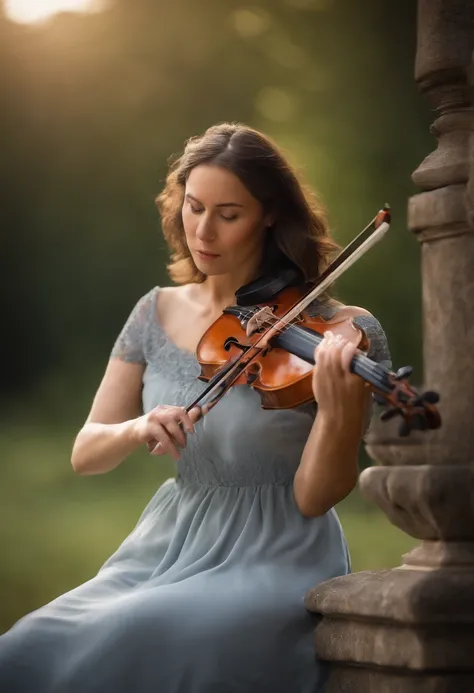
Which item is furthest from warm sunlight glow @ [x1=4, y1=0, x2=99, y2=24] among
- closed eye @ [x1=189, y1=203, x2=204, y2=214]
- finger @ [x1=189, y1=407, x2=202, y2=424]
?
finger @ [x1=189, y1=407, x2=202, y2=424]

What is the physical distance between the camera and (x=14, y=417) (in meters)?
4.54

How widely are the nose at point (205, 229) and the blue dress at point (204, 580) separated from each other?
216 millimetres

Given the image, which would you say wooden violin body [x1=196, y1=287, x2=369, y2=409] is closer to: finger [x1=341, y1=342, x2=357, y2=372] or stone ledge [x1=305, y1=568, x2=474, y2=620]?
finger [x1=341, y1=342, x2=357, y2=372]

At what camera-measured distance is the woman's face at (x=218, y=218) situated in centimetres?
188

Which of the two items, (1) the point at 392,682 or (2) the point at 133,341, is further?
(2) the point at 133,341

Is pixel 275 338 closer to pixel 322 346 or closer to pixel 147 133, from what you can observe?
pixel 322 346

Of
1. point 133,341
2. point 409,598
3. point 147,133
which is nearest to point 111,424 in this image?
point 133,341

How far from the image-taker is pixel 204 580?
1.69 metres

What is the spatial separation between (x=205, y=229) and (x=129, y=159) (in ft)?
10.9

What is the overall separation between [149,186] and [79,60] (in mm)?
590

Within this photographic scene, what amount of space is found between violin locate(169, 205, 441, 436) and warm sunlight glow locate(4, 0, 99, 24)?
127 inches

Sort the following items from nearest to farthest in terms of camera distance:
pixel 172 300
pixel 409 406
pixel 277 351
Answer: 1. pixel 409 406
2. pixel 277 351
3. pixel 172 300

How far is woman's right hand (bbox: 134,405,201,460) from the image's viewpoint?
65.1 inches

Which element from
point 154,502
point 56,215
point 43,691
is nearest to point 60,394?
point 56,215
